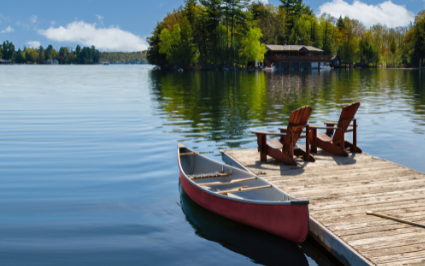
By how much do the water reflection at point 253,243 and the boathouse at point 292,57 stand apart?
9981 centimetres

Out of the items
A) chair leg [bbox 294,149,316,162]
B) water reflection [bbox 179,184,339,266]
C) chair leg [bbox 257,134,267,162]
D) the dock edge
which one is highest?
chair leg [bbox 257,134,267,162]

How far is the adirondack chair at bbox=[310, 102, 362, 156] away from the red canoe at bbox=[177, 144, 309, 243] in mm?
3255

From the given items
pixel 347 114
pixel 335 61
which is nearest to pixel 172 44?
pixel 335 61

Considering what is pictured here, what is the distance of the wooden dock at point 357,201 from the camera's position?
5.58 metres

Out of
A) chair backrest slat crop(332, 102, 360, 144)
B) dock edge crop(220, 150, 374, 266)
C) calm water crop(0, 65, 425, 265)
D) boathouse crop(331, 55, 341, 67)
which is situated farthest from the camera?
boathouse crop(331, 55, 341, 67)

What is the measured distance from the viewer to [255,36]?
322 ft

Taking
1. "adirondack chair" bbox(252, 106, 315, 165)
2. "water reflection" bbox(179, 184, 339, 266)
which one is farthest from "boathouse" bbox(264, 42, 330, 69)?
"water reflection" bbox(179, 184, 339, 266)

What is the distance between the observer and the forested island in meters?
98.9

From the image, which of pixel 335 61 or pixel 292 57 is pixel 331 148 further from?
pixel 335 61

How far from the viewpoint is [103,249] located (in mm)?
6969

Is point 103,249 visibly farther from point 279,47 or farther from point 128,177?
point 279,47

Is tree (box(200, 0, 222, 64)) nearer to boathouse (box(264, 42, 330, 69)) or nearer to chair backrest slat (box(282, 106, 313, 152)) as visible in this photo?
boathouse (box(264, 42, 330, 69))

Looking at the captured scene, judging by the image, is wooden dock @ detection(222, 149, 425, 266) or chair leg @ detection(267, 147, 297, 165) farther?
chair leg @ detection(267, 147, 297, 165)

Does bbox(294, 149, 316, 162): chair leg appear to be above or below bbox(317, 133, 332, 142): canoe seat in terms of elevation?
below
